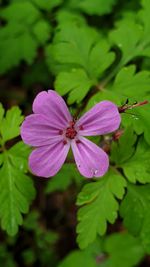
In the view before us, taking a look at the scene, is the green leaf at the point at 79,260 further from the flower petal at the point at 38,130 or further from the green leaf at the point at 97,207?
the flower petal at the point at 38,130

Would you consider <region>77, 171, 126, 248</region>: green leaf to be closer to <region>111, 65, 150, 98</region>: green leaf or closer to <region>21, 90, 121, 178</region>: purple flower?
<region>21, 90, 121, 178</region>: purple flower

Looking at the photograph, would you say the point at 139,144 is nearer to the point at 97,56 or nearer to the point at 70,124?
the point at 70,124

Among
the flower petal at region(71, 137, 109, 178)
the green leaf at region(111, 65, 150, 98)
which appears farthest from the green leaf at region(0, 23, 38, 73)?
the flower petal at region(71, 137, 109, 178)

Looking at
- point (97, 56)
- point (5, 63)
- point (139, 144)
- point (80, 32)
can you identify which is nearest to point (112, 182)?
point (139, 144)

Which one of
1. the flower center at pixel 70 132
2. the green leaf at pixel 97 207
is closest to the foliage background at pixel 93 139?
the green leaf at pixel 97 207

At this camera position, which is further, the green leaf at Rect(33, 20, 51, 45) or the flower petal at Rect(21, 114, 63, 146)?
the green leaf at Rect(33, 20, 51, 45)

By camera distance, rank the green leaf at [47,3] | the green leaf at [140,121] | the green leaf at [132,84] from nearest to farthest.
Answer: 1. the green leaf at [140,121]
2. the green leaf at [132,84]
3. the green leaf at [47,3]

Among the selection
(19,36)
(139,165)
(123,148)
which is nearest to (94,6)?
(19,36)

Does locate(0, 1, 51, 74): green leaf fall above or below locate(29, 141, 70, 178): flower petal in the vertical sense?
above
